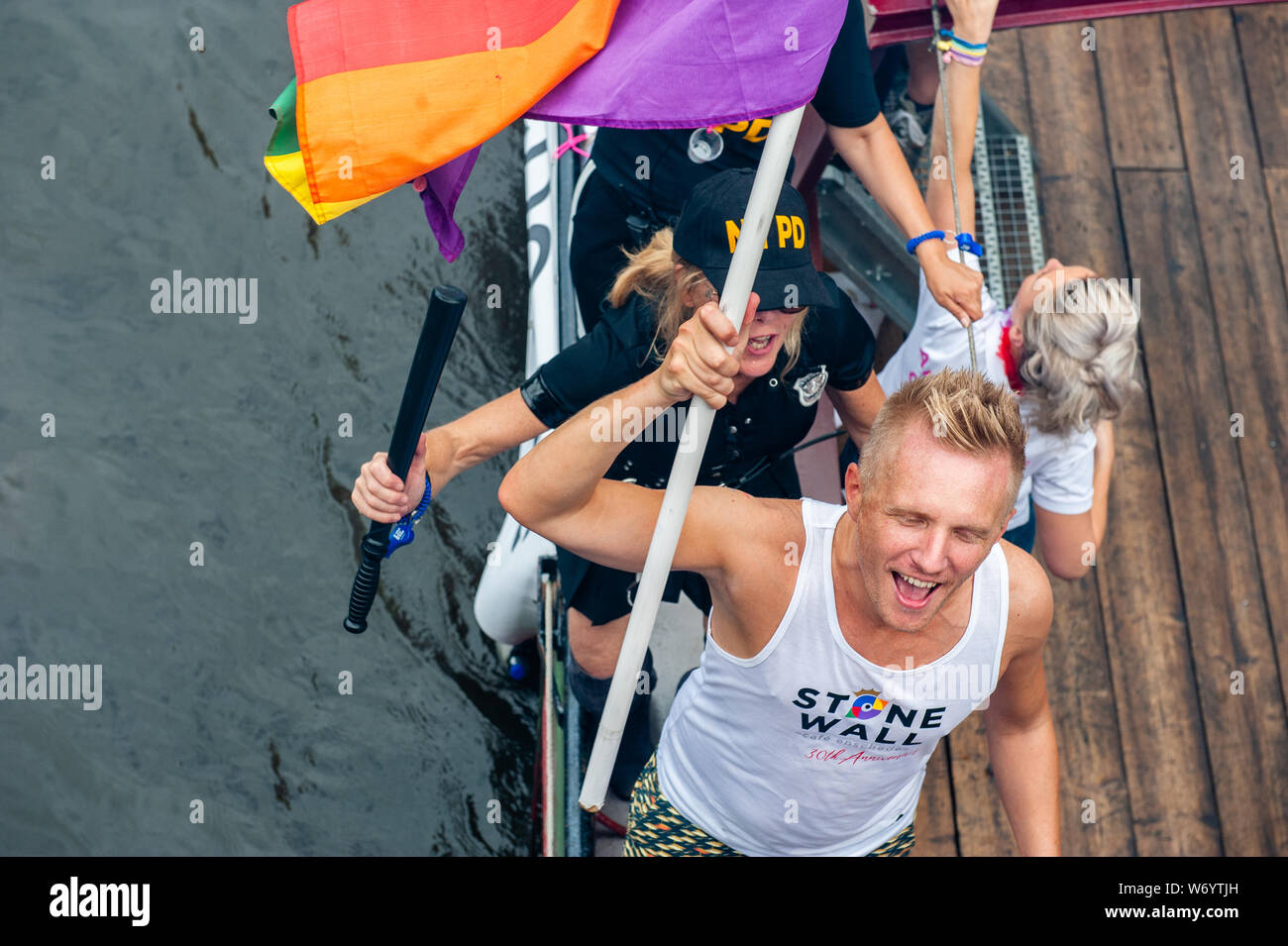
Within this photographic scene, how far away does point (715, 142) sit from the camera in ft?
10.8

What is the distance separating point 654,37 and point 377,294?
323 centimetres

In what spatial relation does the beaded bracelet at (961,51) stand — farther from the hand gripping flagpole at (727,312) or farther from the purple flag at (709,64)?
the hand gripping flagpole at (727,312)

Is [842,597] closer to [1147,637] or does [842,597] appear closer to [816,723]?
[816,723]

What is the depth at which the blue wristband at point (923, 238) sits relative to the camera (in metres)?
3.23

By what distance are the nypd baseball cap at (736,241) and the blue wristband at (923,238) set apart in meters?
0.64

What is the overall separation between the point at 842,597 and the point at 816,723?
247 mm

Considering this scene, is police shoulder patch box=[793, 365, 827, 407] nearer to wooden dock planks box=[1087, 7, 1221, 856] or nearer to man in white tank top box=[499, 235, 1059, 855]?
man in white tank top box=[499, 235, 1059, 855]

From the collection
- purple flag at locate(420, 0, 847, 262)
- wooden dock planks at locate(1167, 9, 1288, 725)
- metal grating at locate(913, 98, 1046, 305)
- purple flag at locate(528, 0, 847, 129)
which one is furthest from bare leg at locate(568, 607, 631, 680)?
wooden dock planks at locate(1167, 9, 1288, 725)

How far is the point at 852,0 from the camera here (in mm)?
3293
